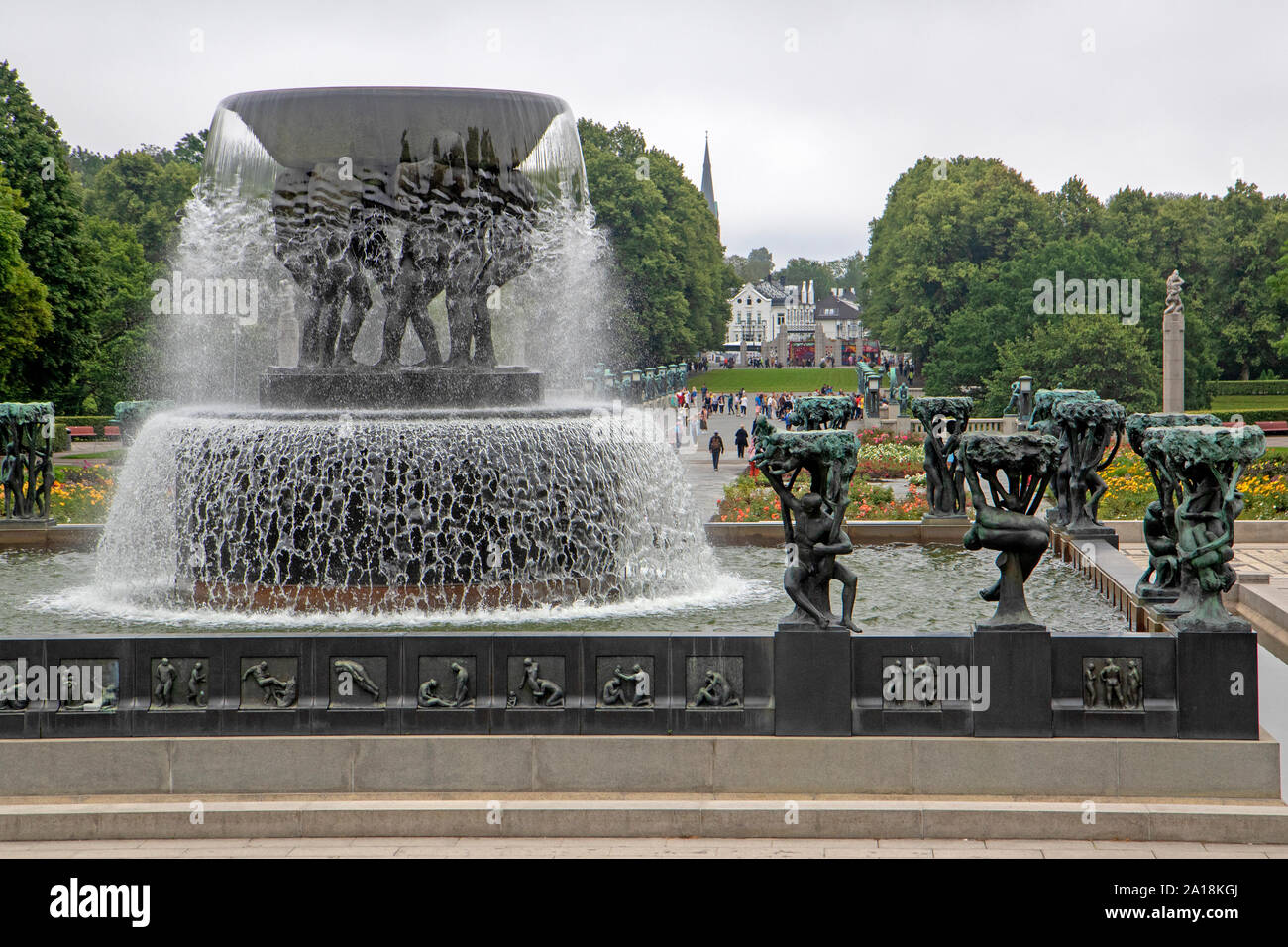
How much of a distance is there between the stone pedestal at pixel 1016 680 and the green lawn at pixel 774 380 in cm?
8380

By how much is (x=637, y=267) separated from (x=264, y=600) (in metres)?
60.8

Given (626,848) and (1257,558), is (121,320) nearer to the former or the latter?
(1257,558)

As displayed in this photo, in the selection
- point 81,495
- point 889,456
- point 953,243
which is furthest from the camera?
point 953,243

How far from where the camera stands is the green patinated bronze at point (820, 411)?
15.9m

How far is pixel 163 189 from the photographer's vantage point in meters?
72.5

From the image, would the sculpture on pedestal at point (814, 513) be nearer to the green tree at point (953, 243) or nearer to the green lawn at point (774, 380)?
the green tree at point (953, 243)

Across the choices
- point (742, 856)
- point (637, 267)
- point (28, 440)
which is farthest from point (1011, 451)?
point (637, 267)

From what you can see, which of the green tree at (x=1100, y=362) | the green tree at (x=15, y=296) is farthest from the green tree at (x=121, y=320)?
the green tree at (x=1100, y=362)

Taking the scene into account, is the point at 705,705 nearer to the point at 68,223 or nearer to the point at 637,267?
the point at 68,223

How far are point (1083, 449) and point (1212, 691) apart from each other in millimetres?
8374

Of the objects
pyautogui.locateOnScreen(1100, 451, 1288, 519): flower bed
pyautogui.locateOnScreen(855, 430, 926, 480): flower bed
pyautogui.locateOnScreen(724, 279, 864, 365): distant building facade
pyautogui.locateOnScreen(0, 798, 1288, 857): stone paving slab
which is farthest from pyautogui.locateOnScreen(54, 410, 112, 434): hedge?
pyautogui.locateOnScreen(724, 279, 864, 365): distant building facade

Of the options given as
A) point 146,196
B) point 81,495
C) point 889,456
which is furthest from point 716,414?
point 81,495

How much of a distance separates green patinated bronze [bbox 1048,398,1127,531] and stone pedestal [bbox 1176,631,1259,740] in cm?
808

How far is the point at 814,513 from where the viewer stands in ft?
29.6
